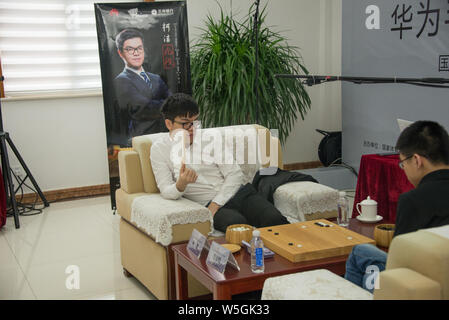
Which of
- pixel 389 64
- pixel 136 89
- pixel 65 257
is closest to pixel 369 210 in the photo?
pixel 65 257

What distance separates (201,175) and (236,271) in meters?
1.10

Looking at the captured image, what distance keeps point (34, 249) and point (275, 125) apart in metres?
2.59

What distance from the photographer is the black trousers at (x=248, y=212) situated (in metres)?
3.00

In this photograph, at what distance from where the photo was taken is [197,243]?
2.40 meters

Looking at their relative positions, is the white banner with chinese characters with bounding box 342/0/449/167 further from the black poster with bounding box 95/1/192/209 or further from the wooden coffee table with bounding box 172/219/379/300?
the wooden coffee table with bounding box 172/219/379/300

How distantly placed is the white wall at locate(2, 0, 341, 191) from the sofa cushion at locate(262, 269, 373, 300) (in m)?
4.21

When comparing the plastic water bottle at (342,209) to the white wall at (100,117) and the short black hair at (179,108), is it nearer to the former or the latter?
the short black hair at (179,108)

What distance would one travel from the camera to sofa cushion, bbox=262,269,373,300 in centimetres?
165

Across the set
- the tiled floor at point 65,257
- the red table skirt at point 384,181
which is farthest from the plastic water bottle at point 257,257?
the red table skirt at point 384,181

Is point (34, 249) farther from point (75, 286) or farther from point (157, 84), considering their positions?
point (157, 84)

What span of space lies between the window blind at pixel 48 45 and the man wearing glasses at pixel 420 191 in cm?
426

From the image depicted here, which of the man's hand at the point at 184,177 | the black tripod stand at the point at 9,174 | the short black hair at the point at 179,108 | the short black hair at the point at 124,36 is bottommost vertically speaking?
the black tripod stand at the point at 9,174

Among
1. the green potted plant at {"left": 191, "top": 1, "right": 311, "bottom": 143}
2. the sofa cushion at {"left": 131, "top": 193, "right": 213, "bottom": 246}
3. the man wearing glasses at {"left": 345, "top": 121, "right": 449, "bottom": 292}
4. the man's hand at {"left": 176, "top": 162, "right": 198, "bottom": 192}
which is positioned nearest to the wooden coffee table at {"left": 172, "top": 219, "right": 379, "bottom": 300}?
the sofa cushion at {"left": 131, "top": 193, "right": 213, "bottom": 246}

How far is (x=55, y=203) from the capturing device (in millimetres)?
5582
